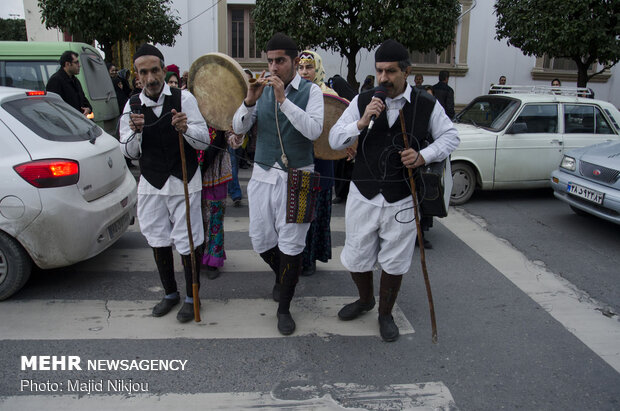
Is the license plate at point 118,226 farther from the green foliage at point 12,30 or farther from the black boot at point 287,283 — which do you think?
the green foliage at point 12,30

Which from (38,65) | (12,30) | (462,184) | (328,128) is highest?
(12,30)

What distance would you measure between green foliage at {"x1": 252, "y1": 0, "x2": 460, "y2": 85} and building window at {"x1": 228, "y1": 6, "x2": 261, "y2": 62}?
182 inches

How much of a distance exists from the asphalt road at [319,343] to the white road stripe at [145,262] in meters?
0.03

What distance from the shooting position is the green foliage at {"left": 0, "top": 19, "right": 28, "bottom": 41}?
127 feet

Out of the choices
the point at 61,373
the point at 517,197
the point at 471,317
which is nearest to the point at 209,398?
the point at 61,373

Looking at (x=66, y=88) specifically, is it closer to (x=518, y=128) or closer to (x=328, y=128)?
(x=328, y=128)

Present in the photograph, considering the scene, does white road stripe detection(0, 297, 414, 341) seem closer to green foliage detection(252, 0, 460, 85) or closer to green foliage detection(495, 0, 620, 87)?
green foliage detection(252, 0, 460, 85)

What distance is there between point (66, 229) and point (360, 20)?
10178mm

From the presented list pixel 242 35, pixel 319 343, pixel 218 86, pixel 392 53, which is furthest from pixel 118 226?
pixel 242 35

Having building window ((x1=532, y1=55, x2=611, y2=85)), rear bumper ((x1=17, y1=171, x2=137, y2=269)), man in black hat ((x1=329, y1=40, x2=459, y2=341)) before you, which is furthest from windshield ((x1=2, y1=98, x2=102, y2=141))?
building window ((x1=532, y1=55, x2=611, y2=85))

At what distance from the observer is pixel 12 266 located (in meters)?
3.89

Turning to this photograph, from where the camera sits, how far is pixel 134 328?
3.64 metres

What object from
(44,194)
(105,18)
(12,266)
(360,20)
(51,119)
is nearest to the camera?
(44,194)

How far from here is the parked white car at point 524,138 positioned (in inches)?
288
